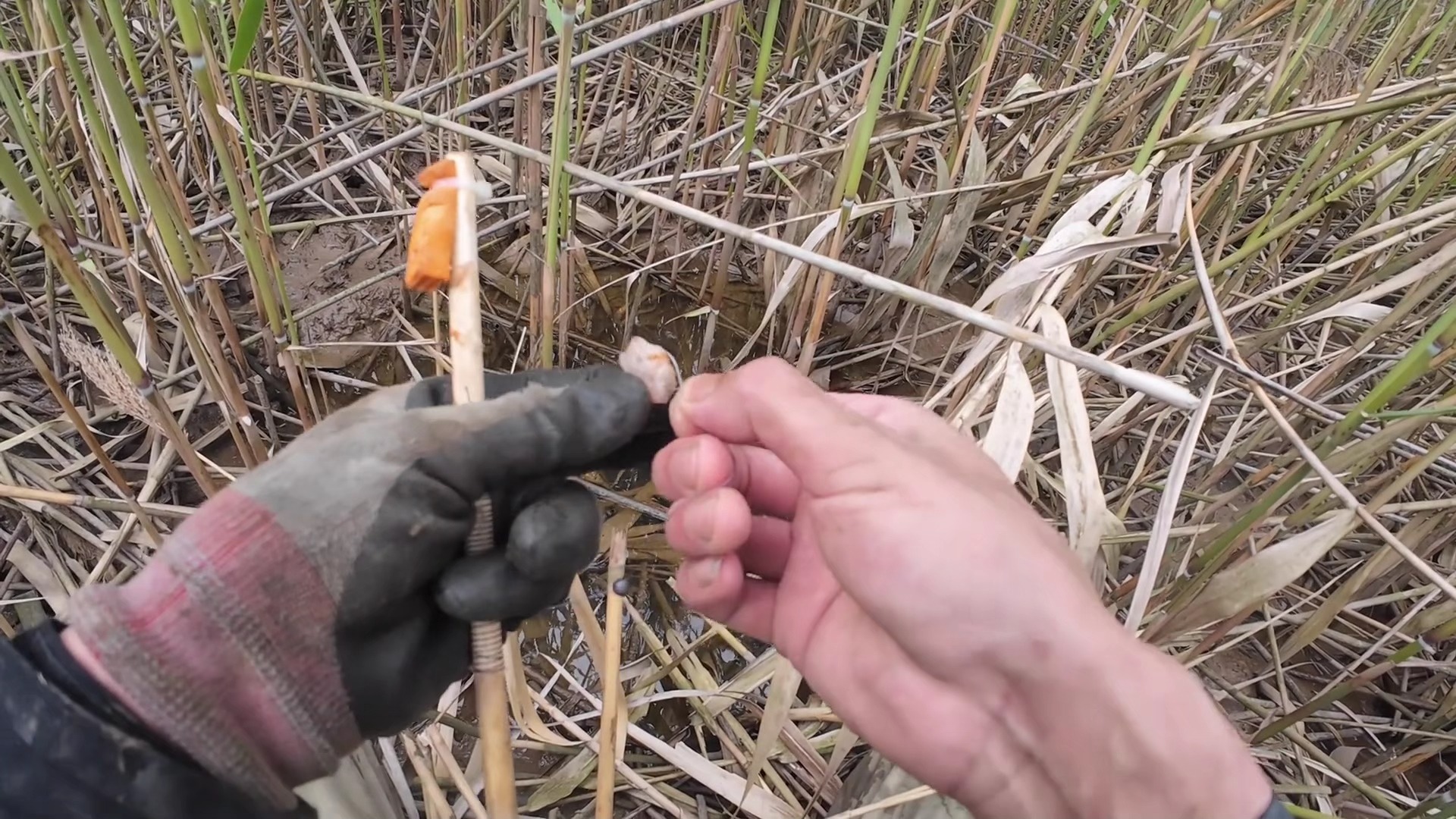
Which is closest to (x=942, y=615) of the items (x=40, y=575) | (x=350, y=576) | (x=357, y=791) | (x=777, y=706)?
(x=777, y=706)

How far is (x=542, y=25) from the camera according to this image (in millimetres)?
1222

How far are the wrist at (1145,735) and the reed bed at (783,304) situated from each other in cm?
23

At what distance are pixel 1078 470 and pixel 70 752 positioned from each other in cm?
100

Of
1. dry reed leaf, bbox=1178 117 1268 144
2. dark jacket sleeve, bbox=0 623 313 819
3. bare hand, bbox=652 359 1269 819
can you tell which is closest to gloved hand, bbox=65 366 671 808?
dark jacket sleeve, bbox=0 623 313 819

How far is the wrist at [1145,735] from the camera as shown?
68cm

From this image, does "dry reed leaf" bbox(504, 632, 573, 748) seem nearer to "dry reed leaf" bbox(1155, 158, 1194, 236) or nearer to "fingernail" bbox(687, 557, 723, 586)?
"fingernail" bbox(687, 557, 723, 586)

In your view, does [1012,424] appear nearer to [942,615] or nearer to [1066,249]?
[1066,249]

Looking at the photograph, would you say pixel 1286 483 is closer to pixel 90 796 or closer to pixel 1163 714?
pixel 1163 714

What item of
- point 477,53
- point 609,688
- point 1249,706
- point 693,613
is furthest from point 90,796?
point 477,53

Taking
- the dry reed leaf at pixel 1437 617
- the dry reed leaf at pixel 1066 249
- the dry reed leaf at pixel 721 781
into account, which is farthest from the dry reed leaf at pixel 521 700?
the dry reed leaf at pixel 1437 617

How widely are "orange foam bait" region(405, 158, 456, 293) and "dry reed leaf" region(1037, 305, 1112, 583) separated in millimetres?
707

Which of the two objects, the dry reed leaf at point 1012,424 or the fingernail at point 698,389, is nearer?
the fingernail at point 698,389

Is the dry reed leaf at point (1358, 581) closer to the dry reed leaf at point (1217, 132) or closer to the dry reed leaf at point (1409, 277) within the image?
the dry reed leaf at point (1409, 277)

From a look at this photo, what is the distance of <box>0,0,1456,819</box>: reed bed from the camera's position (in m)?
1.04
